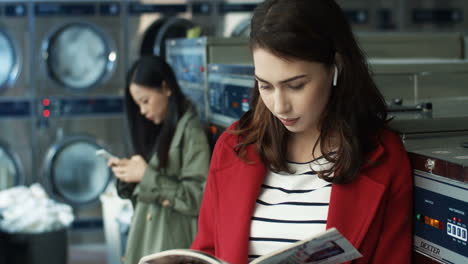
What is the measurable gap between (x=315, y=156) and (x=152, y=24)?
399 centimetres

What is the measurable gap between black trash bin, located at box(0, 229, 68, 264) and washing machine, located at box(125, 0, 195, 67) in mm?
1690

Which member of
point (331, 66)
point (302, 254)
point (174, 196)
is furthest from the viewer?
point (174, 196)

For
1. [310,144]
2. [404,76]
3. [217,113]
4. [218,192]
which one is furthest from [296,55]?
[217,113]

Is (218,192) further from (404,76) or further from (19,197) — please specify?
(19,197)

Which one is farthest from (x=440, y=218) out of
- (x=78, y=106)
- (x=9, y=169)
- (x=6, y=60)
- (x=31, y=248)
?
(x=6, y=60)

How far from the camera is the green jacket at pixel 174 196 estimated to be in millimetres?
2855

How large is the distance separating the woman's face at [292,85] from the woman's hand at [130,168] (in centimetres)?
151

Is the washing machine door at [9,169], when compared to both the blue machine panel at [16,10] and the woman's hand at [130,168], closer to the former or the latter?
the blue machine panel at [16,10]

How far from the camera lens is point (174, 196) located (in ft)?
9.35

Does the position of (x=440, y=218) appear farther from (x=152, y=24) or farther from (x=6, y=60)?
(x=6, y=60)

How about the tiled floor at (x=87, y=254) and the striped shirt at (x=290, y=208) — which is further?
the tiled floor at (x=87, y=254)

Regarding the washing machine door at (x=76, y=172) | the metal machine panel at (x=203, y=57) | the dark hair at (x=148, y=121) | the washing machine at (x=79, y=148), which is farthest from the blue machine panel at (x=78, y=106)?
the dark hair at (x=148, y=121)

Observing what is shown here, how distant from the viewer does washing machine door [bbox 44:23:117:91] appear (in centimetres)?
543

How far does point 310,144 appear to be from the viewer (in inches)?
69.8
